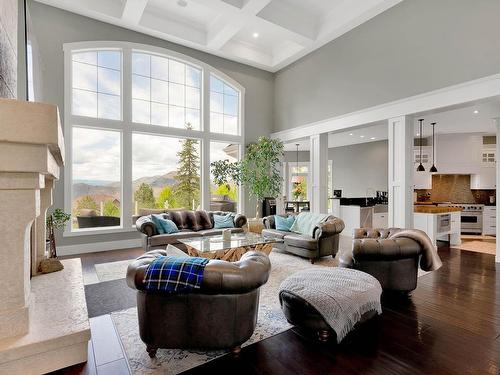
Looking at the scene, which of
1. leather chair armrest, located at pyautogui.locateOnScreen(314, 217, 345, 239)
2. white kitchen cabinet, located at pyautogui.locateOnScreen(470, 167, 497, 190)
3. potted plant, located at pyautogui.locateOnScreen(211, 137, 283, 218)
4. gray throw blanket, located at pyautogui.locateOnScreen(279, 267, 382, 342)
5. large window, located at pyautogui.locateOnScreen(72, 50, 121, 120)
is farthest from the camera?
white kitchen cabinet, located at pyautogui.locateOnScreen(470, 167, 497, 190)

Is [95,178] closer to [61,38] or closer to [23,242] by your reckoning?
[61,38]

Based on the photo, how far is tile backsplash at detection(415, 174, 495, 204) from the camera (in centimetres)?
853

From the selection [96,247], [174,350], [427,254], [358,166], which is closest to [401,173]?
[427,254]

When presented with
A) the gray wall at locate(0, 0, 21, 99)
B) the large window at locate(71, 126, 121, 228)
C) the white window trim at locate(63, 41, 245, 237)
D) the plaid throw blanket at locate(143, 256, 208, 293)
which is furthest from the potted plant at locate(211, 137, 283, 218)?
the plaid throw blanket at locate(143, 256, 208, 293)

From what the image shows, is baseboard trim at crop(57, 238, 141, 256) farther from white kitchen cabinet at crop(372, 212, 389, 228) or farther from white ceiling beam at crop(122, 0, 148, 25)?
white kitchen cabinet at crop(372, 212, 389, 228)

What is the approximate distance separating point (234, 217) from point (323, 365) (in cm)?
416

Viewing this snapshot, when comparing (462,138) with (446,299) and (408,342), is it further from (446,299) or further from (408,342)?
(408,342)

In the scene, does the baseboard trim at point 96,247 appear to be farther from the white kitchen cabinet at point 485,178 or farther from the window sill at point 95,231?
the white kitchen cabinet at point 485,178

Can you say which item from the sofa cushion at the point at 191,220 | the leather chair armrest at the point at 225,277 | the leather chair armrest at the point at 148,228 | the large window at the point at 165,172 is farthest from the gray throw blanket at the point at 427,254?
the large window at the point at 165,172

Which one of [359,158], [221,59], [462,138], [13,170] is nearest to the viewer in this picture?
[13,170]

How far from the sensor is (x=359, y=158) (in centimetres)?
1084

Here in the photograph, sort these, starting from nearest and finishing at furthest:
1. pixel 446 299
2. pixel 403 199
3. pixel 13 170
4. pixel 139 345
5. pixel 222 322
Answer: pixel 13 170
pixel 222 322
pixel 139 345
pixel 446 299
pixel 403 199

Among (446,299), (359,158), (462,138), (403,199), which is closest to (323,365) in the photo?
(446,299)

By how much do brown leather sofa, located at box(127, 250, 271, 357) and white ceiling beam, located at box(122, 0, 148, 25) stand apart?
540 cm
